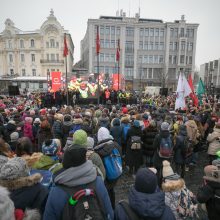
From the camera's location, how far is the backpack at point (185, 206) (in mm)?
2344

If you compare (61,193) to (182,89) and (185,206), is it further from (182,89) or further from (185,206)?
(182,89)

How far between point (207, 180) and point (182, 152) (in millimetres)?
2751

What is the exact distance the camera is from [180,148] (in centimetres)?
509

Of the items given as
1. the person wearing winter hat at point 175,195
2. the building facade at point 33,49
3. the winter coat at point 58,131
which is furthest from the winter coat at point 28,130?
the building facade at point 33,49

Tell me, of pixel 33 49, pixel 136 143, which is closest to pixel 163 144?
pixel 136 143

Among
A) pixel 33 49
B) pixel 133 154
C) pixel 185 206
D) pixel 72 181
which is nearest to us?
pixel 72 181

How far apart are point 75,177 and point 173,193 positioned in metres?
1.28

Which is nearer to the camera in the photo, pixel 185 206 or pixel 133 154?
pixel 185 206

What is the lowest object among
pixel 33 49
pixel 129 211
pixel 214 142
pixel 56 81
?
pixel 214 142

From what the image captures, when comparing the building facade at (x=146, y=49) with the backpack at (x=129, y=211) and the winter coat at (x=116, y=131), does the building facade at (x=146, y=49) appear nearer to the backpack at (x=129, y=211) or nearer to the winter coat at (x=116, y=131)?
the winter coat at (x=116, y=131)

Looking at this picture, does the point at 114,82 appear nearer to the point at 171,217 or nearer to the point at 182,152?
the point at 182,152

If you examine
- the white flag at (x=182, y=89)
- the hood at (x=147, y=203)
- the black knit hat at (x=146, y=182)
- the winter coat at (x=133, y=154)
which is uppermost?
the white flag at (x=182, y=89)

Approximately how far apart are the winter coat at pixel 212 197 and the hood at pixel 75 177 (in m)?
1.45

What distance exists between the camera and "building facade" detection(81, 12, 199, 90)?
176 ft
